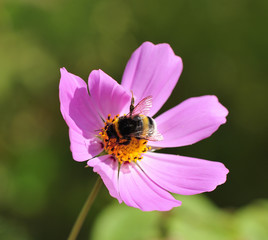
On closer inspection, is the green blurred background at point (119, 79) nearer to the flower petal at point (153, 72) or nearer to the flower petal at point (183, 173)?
the flower petal at point (183, 173)

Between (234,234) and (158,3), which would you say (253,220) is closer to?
(234,234)

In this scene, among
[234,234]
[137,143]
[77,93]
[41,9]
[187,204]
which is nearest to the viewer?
[77,93]

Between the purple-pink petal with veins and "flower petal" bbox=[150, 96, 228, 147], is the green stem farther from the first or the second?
"flower petal" bbox=[150, 96, 228, 147]

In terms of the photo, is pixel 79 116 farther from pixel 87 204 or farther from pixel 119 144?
pixel 87 204

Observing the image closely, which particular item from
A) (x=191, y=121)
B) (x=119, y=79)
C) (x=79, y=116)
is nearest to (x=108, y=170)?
(x=79, y=116)

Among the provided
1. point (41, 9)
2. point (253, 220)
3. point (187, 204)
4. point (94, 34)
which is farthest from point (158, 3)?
point (253, 220)
